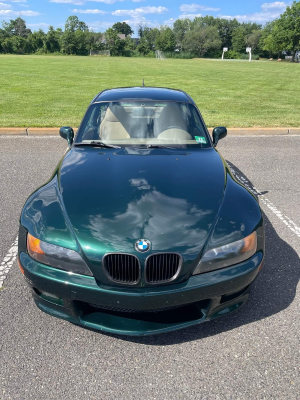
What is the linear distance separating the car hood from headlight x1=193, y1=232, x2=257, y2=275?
9 centimetres

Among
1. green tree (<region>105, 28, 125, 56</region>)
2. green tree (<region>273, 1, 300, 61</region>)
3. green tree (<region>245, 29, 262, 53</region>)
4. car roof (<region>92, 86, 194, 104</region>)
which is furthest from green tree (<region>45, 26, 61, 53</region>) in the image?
car roof (<region>92, 86, 194, 104</region>)

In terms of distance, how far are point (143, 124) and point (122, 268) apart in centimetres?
212

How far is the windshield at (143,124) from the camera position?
3.76 m

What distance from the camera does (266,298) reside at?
9.52ft

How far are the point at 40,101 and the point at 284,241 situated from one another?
428 inches

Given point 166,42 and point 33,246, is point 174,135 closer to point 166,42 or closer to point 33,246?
point 33,246

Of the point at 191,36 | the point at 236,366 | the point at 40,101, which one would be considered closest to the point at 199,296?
the point at 236,366

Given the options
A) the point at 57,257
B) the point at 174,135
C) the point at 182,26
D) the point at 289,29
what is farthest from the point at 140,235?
the point at 182,26

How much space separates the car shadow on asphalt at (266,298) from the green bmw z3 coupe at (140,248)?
10.2 inches

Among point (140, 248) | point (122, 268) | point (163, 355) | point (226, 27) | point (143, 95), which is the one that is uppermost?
point (226, 27)

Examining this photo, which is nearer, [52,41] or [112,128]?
[112,128]

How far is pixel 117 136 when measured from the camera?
3.78 metres

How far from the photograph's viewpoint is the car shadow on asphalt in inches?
98.6

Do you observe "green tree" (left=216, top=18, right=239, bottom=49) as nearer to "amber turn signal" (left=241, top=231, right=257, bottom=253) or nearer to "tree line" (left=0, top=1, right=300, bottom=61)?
"tree line" (left=0, top=1, right=300, bottom=61)
